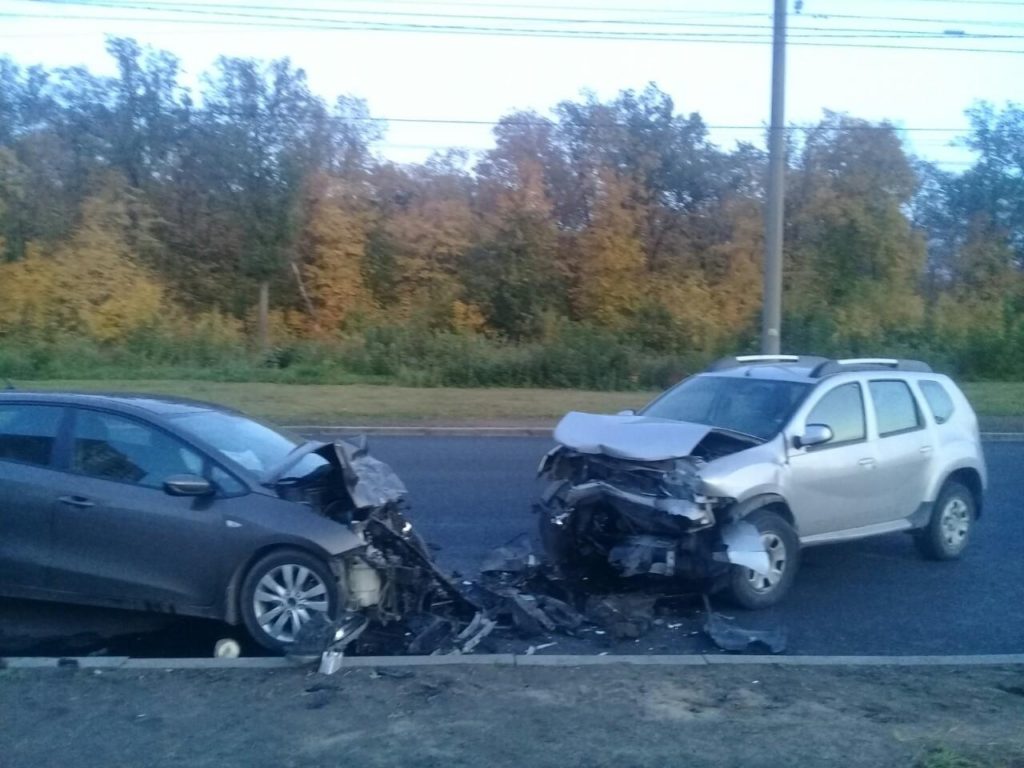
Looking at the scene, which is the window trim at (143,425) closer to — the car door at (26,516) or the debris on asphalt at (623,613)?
the car door at (26,516)

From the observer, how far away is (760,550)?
→ 8359 mm

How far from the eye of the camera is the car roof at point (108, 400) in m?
7.78

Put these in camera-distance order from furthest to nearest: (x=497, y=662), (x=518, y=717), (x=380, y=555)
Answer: (x=380, y=555) → (x=497, y=662) → (x=518, y=717)

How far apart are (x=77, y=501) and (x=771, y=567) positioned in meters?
4.80

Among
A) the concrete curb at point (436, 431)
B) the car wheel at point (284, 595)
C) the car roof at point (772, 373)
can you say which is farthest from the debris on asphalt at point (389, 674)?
the concrete curb at point (436, 431)

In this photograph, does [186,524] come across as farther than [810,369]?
No

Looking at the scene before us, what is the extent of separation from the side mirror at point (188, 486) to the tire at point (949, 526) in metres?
6.26

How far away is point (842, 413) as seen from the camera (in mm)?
9836

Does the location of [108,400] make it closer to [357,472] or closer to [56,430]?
[56,430]

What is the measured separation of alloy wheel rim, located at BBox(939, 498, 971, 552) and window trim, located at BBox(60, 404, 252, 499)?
6.25 meters

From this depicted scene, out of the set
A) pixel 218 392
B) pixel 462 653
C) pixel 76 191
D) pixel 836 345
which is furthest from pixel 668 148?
pixel 462 653

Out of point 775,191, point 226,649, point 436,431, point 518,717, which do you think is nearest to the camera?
point 518,717

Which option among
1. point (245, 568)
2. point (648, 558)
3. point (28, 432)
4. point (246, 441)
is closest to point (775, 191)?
point (648, 558)

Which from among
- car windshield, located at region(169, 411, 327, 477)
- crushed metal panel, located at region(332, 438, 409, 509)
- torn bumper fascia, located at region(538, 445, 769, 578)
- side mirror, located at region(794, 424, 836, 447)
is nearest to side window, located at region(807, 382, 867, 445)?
side mirror, located at region(794, 424, 836, 447)
